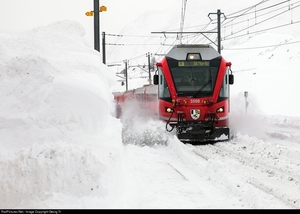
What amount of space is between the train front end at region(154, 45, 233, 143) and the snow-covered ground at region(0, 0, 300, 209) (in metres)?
0.75

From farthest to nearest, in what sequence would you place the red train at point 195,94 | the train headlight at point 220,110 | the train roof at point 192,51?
the train roof at point 192,51
the train headlight at point 220,110
the red train at point 195,94

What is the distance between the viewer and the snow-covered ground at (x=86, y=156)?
5.50 metres

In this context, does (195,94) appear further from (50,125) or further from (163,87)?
(50,125)

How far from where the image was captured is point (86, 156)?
600cm

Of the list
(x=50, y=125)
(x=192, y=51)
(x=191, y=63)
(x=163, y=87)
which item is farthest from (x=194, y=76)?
(x=50, y=125)

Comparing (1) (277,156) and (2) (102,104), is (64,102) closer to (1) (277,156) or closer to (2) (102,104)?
(2) (102,104)

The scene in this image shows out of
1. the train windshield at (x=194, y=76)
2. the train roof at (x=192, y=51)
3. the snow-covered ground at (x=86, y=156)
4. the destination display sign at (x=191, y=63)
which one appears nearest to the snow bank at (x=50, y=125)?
the snow-covered ground at (x=86, y=156)

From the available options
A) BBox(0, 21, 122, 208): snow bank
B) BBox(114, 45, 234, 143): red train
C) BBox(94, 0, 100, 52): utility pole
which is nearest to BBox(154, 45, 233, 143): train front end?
BBox(114, 45, 234, 143): red train

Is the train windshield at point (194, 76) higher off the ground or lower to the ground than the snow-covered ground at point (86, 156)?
higher

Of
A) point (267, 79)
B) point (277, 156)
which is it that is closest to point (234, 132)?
point (277, 156)

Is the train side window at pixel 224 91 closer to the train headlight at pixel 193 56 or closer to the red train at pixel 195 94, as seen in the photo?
the red train at pixel 195 94

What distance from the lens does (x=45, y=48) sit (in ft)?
32.4

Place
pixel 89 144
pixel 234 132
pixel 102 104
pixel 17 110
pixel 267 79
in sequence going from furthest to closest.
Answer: pixel 267 79 → pixel 234 132 → pixel 102 104 → pixel 17 110 → pixel 89 144

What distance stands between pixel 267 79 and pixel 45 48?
4135cm
